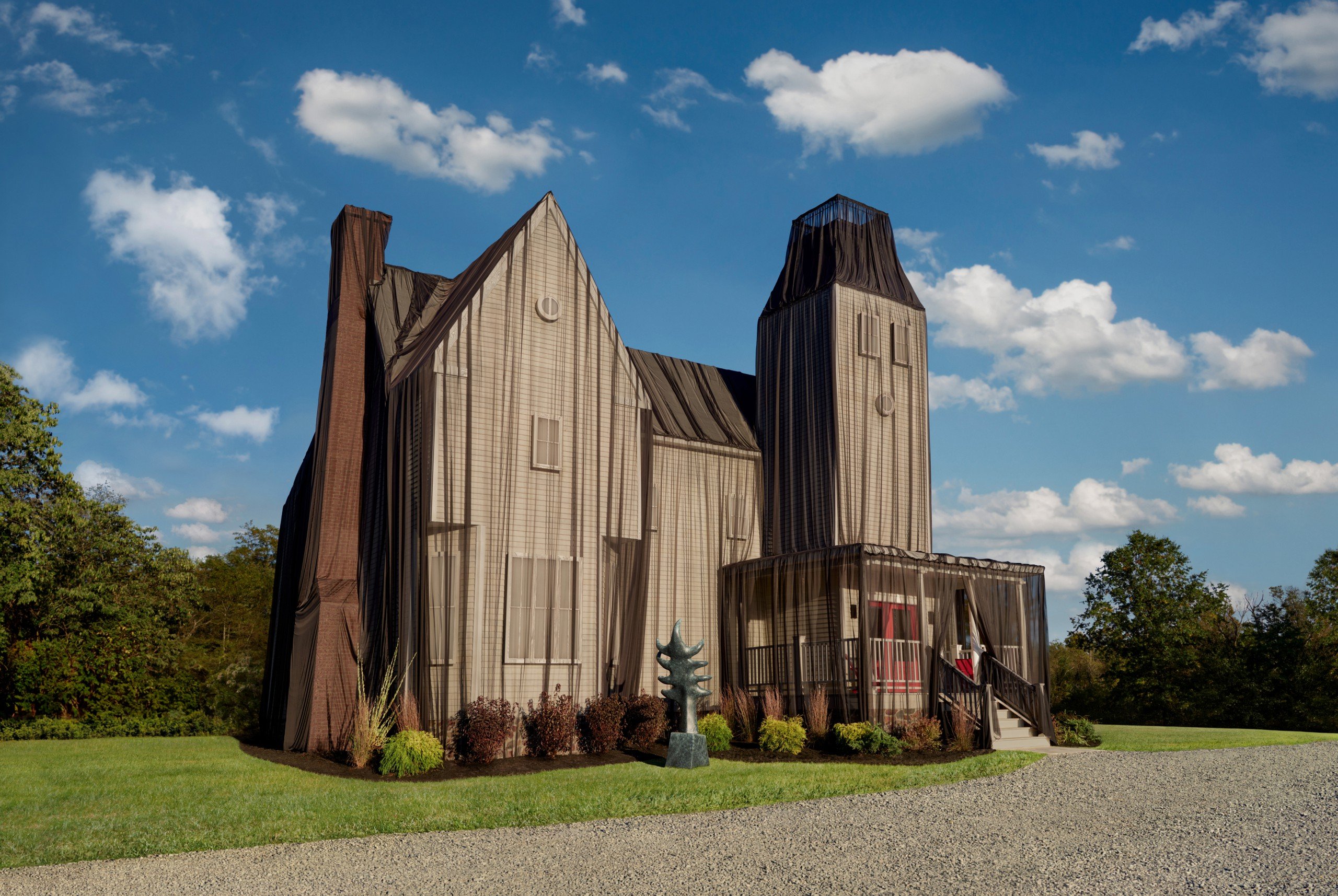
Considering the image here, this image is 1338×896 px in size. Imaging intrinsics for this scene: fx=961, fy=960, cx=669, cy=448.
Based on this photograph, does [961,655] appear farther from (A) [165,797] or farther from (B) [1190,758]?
(A) [165,797]

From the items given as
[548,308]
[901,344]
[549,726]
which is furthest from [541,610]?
[901,344]

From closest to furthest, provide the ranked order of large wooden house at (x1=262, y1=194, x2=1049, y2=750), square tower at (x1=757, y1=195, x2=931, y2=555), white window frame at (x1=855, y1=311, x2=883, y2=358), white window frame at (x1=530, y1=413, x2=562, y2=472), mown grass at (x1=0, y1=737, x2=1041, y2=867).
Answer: mown grass at (x1=0, y1=737, x2=1041, y2=867) → large wooden house at (x1=262, y1=194, x2=1049, y2=750) → white window frame at (x1=530, y1=413, x2=562, y2=472) → square tower at (x1=757, y1=195, x2=931, y2=555) → white window frame at (x1=855, y1=311, x2=883, y2=358)

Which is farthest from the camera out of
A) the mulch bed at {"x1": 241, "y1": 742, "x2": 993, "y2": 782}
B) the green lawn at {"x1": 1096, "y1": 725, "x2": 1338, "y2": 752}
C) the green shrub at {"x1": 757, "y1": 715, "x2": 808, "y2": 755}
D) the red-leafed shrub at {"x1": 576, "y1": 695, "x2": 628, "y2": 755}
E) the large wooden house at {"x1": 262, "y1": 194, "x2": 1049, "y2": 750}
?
the green lawn at {"x1": 1096, "y1": 725, "x2": 1338, "y2": 752}

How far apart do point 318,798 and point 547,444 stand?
788 centimetres

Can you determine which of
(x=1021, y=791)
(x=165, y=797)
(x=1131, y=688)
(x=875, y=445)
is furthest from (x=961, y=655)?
(x=1131, y=688)

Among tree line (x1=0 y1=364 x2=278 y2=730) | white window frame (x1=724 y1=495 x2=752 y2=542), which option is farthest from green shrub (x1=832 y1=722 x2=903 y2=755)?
tree line (x1=0 y1=364 x2=278 y2=730)

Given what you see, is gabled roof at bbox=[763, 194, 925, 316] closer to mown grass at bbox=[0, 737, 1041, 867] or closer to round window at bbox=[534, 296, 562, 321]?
round window at bbox=[534, 296, 562, 321]

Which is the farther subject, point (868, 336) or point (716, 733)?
point (868, 336)

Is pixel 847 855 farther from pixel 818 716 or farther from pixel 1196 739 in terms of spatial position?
pixel 1196 739

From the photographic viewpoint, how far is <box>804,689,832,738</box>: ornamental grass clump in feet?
54.4

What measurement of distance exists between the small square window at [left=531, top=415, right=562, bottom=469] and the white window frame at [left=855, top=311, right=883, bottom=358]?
25.7 ft

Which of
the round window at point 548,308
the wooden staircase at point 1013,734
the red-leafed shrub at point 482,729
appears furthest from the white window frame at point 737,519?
the red-leafed shrub at point 482,729

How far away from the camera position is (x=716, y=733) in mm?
16484

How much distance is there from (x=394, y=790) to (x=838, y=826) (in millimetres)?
5935
